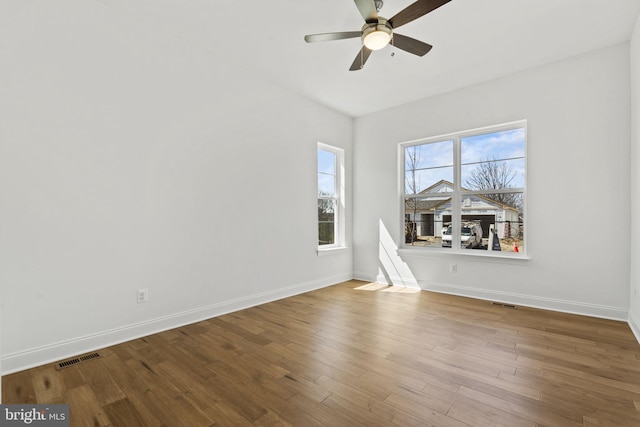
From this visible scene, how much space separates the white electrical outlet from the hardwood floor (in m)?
0.35

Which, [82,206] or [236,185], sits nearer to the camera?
[82,206]

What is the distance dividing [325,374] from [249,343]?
0.85 m

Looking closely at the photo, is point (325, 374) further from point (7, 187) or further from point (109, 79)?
point (109, 79)

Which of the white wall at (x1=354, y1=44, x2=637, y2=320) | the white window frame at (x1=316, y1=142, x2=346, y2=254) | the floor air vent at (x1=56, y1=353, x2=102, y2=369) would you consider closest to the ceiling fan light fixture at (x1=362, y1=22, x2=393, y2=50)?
the white wall at (x1=354, y1=44, x2=637, y2=320)

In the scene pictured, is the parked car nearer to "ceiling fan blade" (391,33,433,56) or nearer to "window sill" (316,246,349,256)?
"window sill" (316,246,349,256)

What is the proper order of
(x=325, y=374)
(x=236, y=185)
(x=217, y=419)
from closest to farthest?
(x=217, y=419)
(x=325, y=374)
(x=236, y=185)

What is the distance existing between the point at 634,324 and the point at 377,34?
3551 millimetres

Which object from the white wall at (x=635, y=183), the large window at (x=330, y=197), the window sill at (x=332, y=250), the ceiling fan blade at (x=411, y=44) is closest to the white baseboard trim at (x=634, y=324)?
the white wall at (x=635, y=183)

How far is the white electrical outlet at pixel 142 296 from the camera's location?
285 cm

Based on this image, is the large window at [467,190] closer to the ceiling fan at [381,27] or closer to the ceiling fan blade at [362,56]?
the ceiling fan at [381,27]

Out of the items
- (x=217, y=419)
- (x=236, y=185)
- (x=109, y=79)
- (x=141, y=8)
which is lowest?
(x=217, y=419)

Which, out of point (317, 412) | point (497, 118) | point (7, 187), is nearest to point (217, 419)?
point (317, 412)

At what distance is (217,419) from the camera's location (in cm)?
168

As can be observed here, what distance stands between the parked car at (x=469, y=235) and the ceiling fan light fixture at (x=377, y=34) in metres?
2.91
